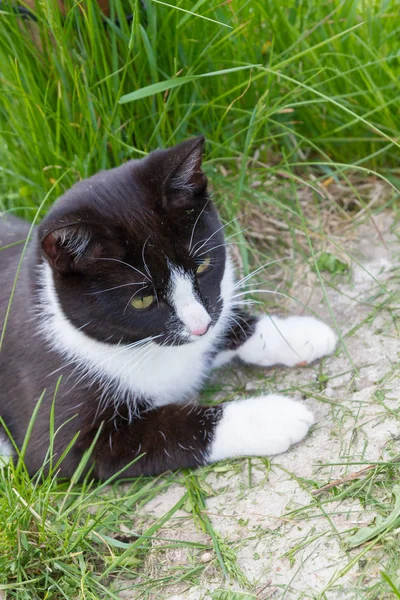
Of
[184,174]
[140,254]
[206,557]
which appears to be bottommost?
[206,557]

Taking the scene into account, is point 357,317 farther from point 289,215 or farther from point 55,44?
point 55,44

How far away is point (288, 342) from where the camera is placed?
220 cm

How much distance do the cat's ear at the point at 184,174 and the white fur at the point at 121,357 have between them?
37 centimetres

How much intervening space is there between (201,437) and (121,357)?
33 cm

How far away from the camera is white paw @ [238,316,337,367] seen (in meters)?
2.20

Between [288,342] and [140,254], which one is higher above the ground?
[140,254]

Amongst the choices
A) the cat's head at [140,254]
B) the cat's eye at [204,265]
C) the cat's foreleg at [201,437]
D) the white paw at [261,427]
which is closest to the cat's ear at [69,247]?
the cat's head at [140,254]

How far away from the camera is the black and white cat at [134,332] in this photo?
1.77 meters

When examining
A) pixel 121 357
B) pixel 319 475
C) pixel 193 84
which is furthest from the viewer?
pixel 193 84

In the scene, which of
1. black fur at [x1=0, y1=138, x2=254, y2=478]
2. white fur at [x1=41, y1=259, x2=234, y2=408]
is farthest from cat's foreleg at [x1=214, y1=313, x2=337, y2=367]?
black fur at [x1=0, y1=138, x2=254, y2=478]

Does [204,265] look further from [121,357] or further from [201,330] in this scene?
[121,357]

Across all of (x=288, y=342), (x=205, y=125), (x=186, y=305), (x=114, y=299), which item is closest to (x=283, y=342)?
(x=288, y=342)

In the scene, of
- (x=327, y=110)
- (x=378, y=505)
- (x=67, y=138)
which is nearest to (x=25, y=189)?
(x=67, y=138)

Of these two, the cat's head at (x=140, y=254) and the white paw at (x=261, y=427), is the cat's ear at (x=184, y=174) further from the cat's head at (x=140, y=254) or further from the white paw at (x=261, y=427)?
the white paw at (x=261, y=427)
